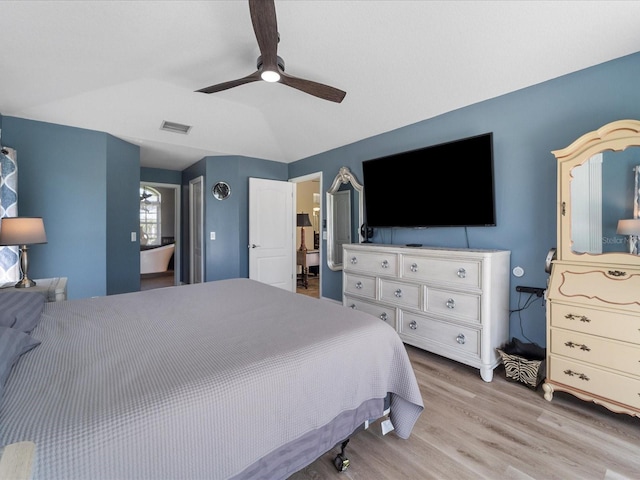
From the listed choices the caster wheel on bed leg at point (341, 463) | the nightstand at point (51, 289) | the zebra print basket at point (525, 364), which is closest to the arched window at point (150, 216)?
the nightstand at point (51, 289)

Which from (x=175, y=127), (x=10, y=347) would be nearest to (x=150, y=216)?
(x=175, y=127)

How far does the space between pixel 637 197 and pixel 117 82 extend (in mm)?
4297

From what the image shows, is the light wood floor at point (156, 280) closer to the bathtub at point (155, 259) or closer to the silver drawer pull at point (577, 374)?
the bathtub at point (155, 259)

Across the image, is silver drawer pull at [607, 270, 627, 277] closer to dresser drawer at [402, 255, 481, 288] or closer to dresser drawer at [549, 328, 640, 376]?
dresser drawer at [549, 328, 640, 376]

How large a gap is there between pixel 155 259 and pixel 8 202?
464 centimetres

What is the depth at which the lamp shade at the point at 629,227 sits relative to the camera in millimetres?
1823

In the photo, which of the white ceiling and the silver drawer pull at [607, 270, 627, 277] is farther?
the white ceiling

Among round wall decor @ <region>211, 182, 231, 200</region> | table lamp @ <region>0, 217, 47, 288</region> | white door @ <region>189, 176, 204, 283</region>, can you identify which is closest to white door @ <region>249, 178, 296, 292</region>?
round wall decor @ <region>211, 182, 231, 200</region>

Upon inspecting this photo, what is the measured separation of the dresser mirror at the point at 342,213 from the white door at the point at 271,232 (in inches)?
37.2

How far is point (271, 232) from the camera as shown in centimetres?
480

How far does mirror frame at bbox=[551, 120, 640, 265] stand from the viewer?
1761 mm

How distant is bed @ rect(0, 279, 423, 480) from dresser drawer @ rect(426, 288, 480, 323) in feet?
3.74

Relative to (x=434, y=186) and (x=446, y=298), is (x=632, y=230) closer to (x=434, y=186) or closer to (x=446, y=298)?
(x=446, y=298)

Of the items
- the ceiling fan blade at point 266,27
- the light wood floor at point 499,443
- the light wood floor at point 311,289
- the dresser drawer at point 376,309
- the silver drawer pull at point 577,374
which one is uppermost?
the ceiling fan blade at point 266,27
